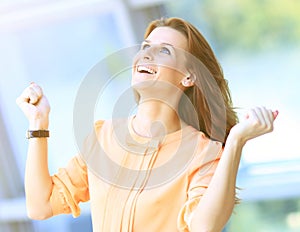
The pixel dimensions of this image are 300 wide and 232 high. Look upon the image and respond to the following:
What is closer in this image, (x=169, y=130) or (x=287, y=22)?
(x=169, y=130)

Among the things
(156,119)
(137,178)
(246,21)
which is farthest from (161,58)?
(246,21)

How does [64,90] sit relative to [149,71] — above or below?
below

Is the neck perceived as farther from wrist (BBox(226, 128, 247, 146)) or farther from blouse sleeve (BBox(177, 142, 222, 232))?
wrist (BBox(226, 128, 247, 146))

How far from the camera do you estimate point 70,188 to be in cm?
165

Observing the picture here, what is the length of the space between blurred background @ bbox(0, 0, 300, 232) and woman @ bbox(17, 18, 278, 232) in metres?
1.45

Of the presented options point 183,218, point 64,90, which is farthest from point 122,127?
Result: point 64,90

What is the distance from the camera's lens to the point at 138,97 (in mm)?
1706

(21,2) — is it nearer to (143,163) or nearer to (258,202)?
(258,202)

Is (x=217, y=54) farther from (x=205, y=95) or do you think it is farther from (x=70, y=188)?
(x=70, y=188)

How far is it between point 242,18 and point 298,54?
33 centimetres

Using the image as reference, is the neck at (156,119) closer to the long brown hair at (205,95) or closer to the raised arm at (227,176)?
the long brown hair at (205,95)

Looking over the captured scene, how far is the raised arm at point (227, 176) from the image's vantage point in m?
1.38

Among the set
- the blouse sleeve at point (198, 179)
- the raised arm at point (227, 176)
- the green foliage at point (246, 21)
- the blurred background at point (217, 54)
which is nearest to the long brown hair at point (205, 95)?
the blouse sleeve at point (198, 179)

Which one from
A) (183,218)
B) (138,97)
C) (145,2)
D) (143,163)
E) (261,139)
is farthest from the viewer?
(261,139)
